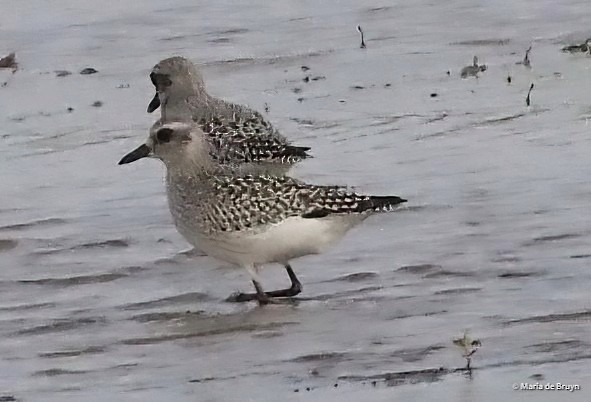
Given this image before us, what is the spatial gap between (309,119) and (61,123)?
5.44ft

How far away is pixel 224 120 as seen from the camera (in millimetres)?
9172

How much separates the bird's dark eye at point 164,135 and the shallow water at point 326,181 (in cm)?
59

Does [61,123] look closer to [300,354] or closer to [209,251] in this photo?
[209,251]

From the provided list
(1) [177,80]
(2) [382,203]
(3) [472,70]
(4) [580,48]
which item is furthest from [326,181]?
(4) [580,48]

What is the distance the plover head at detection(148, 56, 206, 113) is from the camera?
10016 mm

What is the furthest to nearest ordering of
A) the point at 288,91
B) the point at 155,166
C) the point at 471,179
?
the point at 288,91 → the point at 155,166 → the point at 471,179

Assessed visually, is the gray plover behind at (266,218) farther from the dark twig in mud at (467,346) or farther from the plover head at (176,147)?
the dark twig in mud at (467,346)

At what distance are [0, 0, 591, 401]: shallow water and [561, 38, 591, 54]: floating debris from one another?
0.17 meters

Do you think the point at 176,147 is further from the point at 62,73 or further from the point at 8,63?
the point at 8,63

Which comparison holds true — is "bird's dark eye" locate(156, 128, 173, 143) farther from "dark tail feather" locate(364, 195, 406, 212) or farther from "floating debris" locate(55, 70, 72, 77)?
"floating debris" locate(55, 70, 72, 77)

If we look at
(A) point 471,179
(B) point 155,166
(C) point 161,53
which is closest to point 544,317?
(A) point 471,179

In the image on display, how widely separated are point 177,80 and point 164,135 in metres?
2.14

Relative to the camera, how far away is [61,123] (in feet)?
36.3

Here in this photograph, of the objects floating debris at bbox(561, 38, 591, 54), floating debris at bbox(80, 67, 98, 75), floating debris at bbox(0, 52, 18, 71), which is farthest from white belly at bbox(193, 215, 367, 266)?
floating debris at bbox(0, 52, 18, 71)
